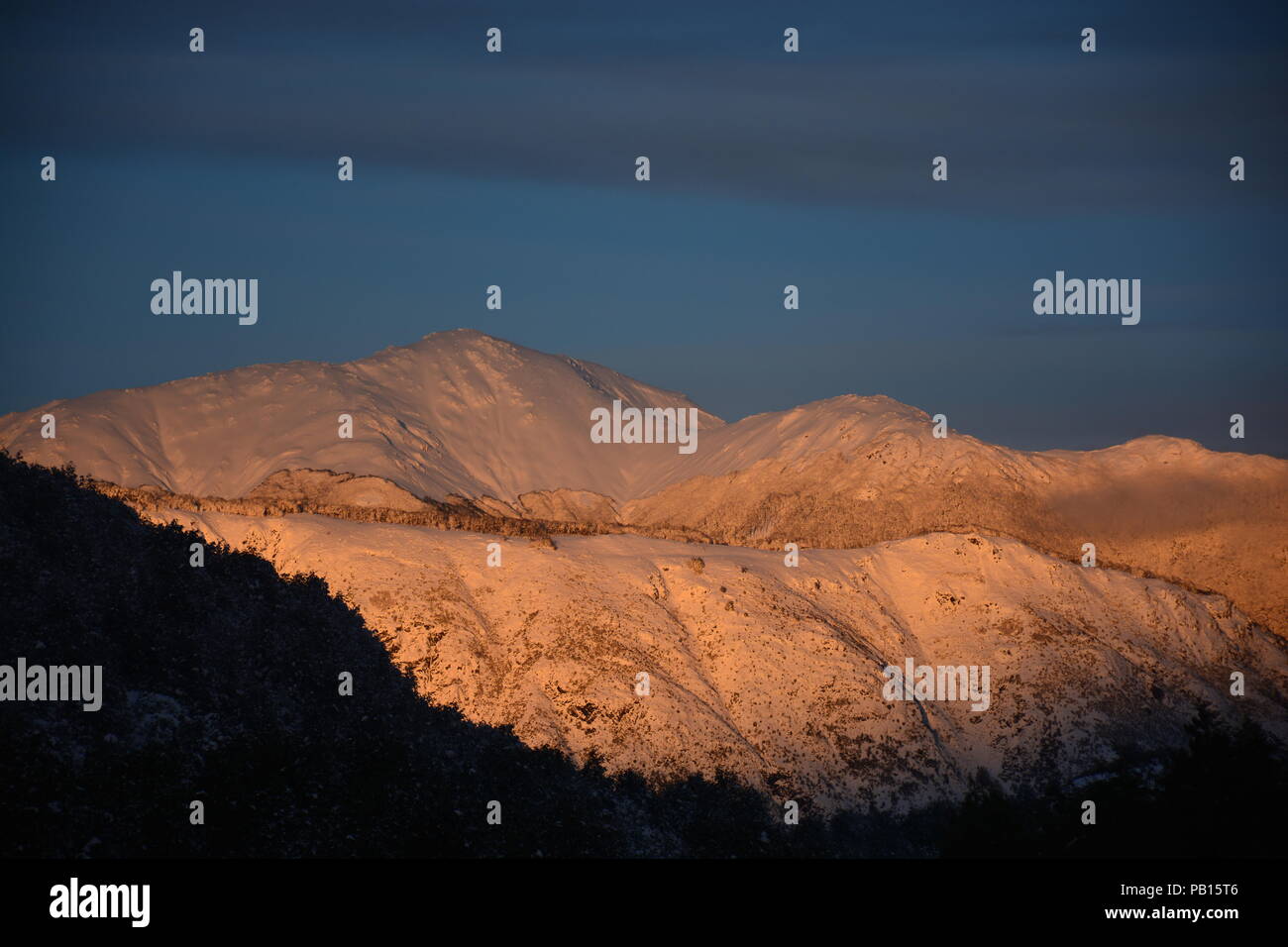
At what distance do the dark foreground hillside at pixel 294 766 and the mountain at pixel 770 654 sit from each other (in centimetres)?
183

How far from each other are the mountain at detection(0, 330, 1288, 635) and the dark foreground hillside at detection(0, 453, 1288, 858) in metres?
23.5

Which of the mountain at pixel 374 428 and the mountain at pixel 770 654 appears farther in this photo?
the mountain at pixel 374 428

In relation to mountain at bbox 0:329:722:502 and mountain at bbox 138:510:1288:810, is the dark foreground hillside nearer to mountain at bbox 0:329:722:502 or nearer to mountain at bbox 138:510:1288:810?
mountain at bbox 138:510:1288:810

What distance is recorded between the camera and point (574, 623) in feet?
199

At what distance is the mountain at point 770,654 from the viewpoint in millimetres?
56281

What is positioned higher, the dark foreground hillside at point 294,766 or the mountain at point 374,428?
the mountain at point 374,428

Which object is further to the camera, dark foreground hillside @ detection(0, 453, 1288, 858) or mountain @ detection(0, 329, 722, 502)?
mountain @ detection(0, 329, 722, 502)

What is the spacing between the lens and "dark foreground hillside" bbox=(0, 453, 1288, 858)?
139 ft

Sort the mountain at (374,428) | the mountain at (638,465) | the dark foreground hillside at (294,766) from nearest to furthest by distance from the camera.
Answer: the dark foreground hillside at (294,766), the mountain at (638,465), the mountain at (374,428)

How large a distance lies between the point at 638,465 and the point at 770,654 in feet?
354

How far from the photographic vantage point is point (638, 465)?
16888 cm

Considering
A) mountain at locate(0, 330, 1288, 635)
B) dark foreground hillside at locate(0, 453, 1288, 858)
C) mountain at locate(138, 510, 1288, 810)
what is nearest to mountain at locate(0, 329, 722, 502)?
mountain at locate(0, 330, 1288, 635)

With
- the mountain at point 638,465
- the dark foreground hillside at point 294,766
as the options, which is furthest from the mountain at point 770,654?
the mountain at point 638,465

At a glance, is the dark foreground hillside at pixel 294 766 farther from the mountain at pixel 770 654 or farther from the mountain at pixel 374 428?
the mountain at pixel 374 428
